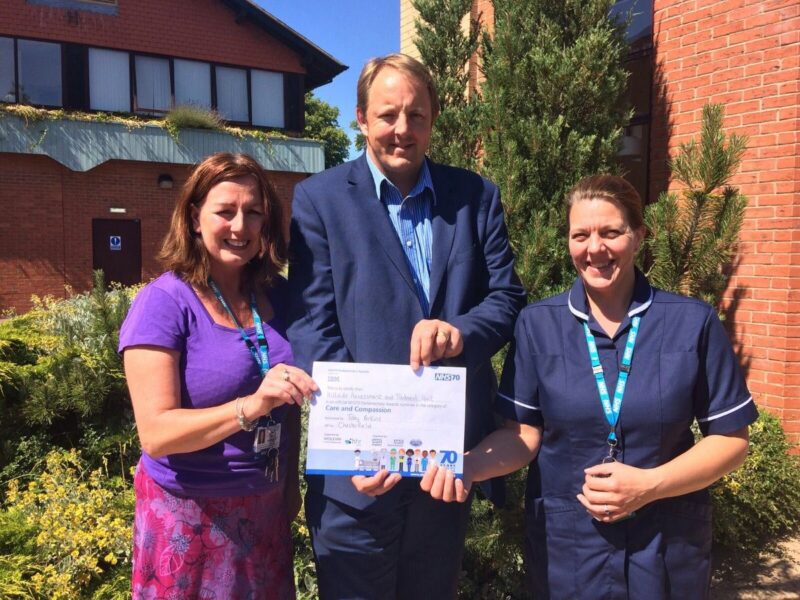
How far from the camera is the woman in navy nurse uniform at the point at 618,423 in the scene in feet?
5.74

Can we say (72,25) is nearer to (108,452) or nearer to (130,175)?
(130,175)

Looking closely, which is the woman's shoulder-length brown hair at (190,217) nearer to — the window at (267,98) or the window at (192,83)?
the window at (192,83)

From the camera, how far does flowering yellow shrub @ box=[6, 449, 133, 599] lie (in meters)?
3.17

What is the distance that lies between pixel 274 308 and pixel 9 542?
2.47 m

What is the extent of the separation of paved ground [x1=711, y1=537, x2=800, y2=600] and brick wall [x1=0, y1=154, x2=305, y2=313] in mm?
14655

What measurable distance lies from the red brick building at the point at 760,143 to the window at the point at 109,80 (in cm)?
1592

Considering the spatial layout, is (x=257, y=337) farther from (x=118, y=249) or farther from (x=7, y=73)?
(x=7, y=73)

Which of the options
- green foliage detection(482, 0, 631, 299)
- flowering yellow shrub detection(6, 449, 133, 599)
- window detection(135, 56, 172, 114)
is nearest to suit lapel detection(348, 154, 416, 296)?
flowering yellow shrub detection(6, 449, 133, 599)

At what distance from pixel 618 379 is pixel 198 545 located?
1399 millimetres

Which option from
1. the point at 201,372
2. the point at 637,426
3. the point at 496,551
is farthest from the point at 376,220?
the point at 496,551

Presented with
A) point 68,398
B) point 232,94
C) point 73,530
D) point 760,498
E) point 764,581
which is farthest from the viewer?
point 232,94

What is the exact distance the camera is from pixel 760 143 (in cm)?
479

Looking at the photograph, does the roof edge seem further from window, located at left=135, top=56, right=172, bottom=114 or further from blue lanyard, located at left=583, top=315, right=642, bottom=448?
blue lanyard, located at left=583, top=315, right=642, bottom=448

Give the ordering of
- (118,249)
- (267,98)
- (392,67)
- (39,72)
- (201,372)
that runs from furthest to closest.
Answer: (267,98) < (118,249) < (39,72) < (392,67) < (201,372)
